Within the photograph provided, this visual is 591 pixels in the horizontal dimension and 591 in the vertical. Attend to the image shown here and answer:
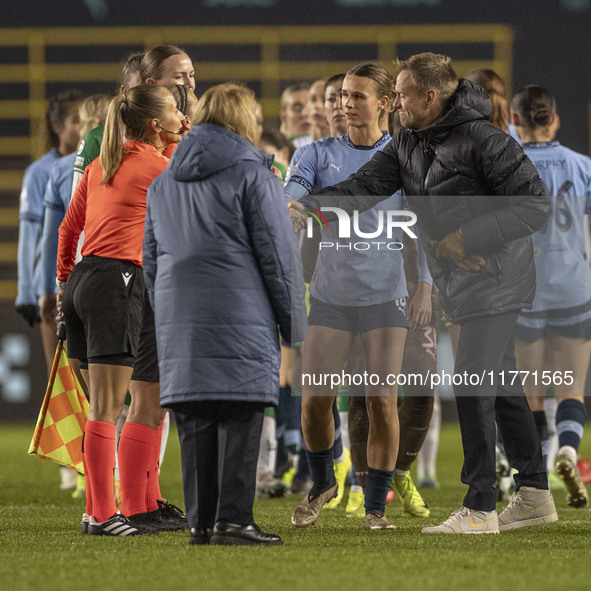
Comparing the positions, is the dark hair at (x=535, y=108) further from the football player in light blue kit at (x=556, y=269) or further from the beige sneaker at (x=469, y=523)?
the beige sneaker at (x=469, y=523)

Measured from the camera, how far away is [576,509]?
5605 millimetres

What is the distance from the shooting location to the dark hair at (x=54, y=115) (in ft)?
22.2

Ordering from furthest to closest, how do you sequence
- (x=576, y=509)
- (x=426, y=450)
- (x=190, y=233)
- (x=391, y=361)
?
(x=426, y=450) → (x=576, y=509) → (x=391, y=361) → (x=190, y=233)

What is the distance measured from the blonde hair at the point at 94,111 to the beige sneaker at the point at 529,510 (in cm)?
280

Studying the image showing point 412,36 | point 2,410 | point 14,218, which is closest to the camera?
point 2,410

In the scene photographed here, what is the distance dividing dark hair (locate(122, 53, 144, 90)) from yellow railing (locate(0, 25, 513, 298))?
32.8 feet

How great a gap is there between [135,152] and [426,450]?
3.58 meters

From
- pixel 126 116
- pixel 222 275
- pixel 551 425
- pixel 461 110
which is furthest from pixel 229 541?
pixel 551 425

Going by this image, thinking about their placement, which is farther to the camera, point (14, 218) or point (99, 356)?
point (14, 218)

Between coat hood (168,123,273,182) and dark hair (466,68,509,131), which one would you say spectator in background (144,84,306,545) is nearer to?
coat hood (168,123,273,182)

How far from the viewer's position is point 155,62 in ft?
16.9

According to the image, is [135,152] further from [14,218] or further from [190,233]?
[14,218]

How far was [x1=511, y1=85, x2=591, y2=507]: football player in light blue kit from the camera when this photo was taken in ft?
20.4

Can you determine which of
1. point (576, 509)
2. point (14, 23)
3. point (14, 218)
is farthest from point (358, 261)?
point (14, 23)
